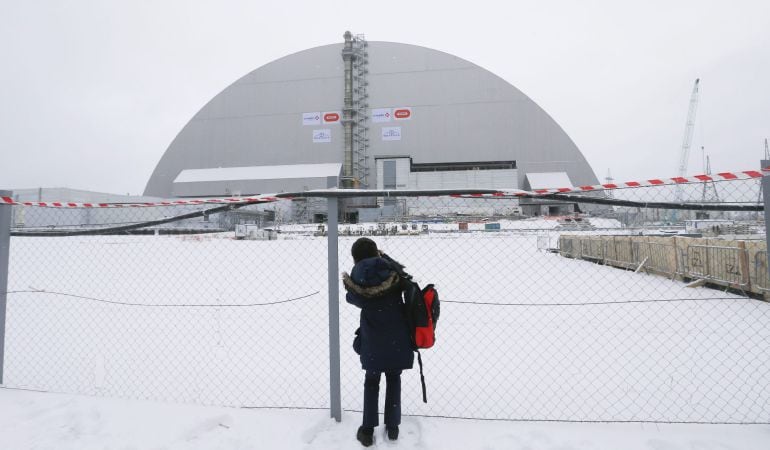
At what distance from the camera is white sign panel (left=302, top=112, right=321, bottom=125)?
39188mm

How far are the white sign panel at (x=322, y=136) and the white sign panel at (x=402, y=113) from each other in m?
7.21

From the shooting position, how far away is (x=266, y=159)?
39.9 metres

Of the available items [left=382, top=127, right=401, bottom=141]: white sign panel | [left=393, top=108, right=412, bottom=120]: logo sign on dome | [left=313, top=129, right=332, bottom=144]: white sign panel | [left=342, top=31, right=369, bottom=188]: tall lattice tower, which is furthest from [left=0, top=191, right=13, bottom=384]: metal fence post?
[left=393, top=108, right=412, bottom=120]: logo sign on dome

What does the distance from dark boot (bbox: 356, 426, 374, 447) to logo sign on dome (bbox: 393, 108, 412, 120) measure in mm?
38400

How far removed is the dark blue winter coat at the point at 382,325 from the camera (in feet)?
7.57

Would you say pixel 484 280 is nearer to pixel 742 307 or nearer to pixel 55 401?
pixel 742 307

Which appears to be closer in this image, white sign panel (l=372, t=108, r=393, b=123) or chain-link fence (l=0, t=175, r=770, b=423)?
chain-link fence (l=0, t=175, r=770, b=423)

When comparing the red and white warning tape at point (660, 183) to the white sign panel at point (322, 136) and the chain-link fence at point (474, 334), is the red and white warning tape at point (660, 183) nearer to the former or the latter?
the chain-link fence at point (474, 334)

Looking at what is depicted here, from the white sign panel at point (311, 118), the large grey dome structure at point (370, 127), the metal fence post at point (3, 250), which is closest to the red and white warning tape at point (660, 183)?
the metal fence post at point (3, 250)

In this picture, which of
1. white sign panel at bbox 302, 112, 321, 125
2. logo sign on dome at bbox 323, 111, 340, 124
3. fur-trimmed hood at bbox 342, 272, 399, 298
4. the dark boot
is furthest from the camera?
white sign panel at bbox 302, 112, 321, 125

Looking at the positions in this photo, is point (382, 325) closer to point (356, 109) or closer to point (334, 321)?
point (334, 321)

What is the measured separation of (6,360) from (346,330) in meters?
4.02

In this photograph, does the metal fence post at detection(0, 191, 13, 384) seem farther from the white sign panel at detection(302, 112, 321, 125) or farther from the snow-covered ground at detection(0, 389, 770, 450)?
the white sign panel at detection(302, 112, 321, 125)

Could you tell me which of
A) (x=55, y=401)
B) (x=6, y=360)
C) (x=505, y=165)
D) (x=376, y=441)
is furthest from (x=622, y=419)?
(x=505, y=165)
